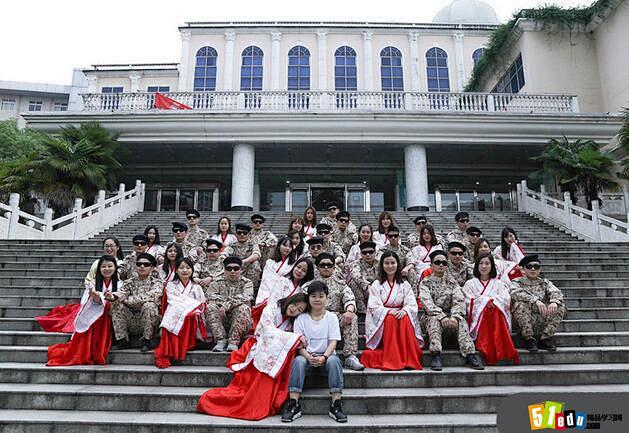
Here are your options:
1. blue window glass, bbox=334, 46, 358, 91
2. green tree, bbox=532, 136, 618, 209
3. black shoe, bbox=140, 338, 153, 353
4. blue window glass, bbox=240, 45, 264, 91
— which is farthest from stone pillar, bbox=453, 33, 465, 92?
black shoe, bbox=140, 338, 153, 353

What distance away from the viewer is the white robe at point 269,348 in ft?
12.8

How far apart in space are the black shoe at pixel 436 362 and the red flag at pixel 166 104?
14.8m

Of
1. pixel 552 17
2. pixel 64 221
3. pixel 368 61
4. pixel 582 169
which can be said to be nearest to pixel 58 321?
pixel 64 221

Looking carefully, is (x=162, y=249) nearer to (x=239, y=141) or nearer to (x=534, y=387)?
(x=534, y=387)

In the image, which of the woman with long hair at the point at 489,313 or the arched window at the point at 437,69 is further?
the arched window at the point at 437,69

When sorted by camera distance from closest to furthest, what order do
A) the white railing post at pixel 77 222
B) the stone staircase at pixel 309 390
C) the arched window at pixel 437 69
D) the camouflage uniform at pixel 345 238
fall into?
Answer: the stone staircase at pixel 309 390
the camouflage uniform at pixel 345 238
the white railing post at pixel 77 222
the arched window at pixel 437 69

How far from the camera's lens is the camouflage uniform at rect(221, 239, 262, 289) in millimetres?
6195

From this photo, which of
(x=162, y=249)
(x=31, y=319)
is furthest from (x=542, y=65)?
(x=31, y=319)

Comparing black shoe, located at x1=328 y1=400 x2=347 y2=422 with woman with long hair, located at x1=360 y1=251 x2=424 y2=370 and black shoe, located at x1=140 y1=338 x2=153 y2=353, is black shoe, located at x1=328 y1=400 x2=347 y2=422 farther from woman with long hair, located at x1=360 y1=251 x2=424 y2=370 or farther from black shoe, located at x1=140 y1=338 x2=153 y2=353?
black shoe, located at x1=140 y1=338 x2=153 y2=353

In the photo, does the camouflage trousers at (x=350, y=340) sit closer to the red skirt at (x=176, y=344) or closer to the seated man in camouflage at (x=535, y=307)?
the red skirt at (x=176, y=344)

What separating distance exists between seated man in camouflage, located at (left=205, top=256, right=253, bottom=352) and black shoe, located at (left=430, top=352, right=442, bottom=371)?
2.22 metres

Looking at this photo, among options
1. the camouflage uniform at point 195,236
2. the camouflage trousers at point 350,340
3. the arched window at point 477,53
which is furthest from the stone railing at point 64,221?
the arched window at point 477,53

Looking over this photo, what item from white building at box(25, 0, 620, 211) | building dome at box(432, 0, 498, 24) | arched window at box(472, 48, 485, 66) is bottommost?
white building at box(25, 0, 620, 211)

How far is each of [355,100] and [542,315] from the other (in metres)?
13.2
